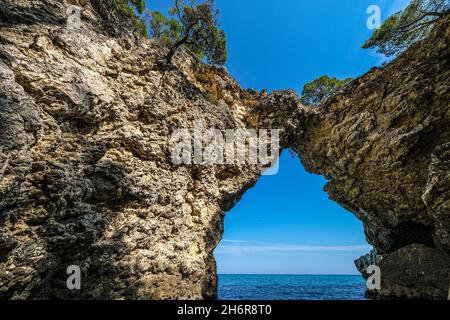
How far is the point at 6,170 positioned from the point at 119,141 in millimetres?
4067

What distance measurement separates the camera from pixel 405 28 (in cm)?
1462

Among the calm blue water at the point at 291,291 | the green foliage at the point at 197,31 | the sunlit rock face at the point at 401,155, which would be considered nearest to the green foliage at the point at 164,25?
the green foliage at the point at 197,31

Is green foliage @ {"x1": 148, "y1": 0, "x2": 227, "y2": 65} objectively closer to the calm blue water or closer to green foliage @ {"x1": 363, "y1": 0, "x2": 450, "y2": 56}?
green foliage @ {"x1": 363, "y1": 0, "x2": 450, "y2": 56}

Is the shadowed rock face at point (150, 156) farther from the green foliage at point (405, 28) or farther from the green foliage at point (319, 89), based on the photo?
the green foliage at point (319, 89)

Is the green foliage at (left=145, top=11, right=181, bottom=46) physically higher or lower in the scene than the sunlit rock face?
higher

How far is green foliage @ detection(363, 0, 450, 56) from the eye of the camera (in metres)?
13.8

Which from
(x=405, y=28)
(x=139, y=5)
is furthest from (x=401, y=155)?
(x=139, y=5)

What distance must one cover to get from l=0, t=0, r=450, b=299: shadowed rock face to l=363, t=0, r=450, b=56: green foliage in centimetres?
249

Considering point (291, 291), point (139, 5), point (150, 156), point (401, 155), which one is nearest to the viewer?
point (150, 156)

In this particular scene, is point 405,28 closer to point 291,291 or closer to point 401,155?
point 401,155

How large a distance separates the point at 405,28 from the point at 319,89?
293 inches

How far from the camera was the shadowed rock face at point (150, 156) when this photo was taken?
7004mm

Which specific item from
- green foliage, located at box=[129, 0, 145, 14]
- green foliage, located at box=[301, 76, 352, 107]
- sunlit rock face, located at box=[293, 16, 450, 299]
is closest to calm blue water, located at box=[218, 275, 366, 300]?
sunlit rock face, located at box=[293, 16, 450, 299]
